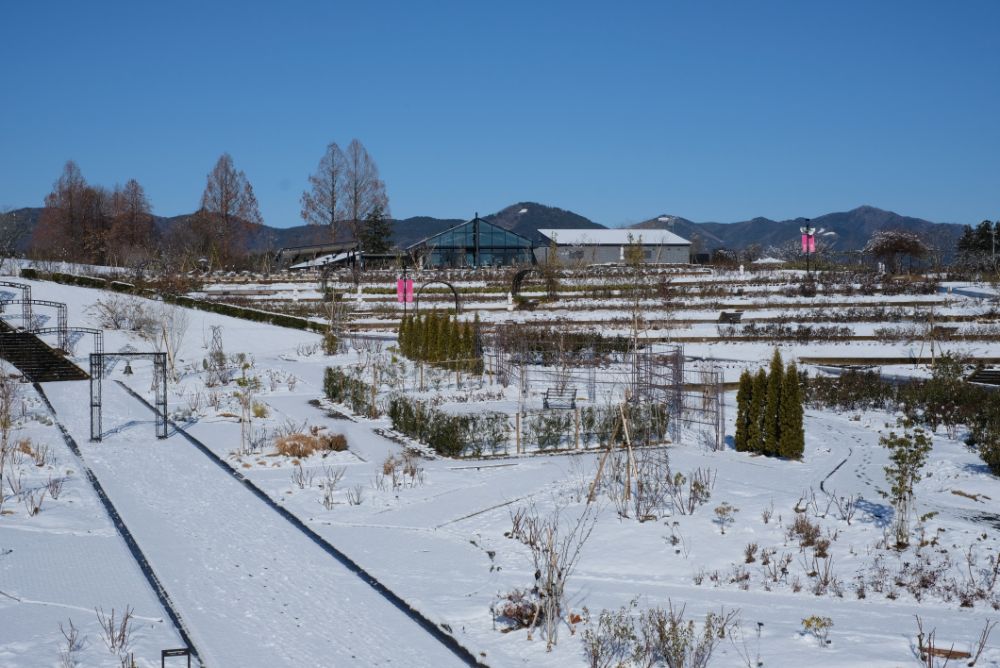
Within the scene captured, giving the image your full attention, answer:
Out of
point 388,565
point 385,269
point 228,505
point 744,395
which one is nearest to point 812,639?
point 388,565

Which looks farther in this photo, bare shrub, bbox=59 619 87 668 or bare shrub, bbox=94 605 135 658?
bare shrub, bbox=94 605 135 658

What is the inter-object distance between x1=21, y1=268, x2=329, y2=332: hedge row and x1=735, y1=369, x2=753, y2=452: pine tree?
651 inches

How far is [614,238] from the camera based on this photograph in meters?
64.5

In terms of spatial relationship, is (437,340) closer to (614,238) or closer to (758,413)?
(758,413)

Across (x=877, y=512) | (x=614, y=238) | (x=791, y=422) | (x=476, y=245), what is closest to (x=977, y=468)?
(x=791, y=422)

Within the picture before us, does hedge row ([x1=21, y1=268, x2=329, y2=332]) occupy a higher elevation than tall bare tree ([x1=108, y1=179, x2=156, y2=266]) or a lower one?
lower

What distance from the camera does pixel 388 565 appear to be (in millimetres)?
7773

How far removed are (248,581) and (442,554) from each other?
1.78m

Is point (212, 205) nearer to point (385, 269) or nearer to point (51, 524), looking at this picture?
point (385, 269)

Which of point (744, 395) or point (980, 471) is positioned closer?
point (980, 471)

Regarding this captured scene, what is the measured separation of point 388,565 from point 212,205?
5319 cm

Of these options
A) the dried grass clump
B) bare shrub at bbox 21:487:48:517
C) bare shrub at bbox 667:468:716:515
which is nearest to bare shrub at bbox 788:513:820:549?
bare shrub at bbox 667:468:716:515

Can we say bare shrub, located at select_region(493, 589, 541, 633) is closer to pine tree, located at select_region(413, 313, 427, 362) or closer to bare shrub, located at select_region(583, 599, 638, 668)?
bare shrub, located at select_region(583, 599, 638, 668)

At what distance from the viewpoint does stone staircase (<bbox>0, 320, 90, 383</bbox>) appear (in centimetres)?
2106
